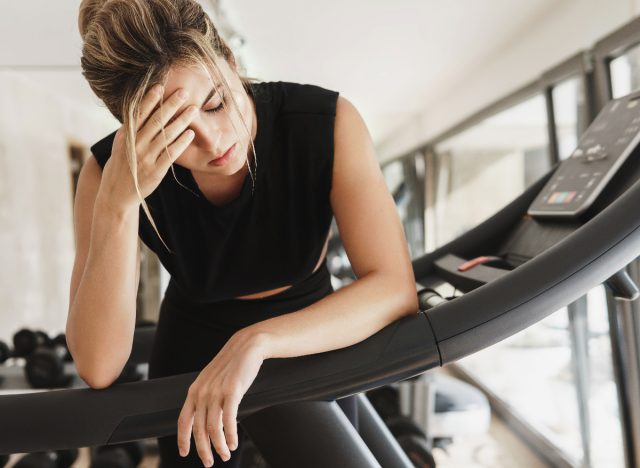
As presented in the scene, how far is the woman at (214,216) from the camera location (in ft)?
2.38

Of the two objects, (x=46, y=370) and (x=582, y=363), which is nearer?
(x=46, y=370)

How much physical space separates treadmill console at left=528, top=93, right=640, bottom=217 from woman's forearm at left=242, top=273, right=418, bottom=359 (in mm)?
A: 329

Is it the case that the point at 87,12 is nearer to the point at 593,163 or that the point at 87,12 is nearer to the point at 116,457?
the point at 593,163

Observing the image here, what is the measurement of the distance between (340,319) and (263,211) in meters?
0.30

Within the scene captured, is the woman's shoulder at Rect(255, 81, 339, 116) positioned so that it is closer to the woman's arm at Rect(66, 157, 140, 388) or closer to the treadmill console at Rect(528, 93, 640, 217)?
the woman's arm at Rect(66, 157, 140, 388)

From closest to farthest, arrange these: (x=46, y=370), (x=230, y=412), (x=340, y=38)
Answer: (x=230, y=412) → (x=46, y=370) → (x=340, y=38)

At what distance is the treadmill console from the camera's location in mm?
887

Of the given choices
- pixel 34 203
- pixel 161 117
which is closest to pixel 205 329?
pixel 161 117

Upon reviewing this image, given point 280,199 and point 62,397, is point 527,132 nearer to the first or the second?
point 280,199

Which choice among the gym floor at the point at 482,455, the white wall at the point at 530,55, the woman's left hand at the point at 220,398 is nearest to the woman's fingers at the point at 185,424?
the woman's left hand at the point at 220,398

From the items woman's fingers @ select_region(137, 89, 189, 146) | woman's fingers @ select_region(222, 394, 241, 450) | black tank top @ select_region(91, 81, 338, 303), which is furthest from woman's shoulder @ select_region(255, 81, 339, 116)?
woman's fingers @ select_region(222, 394, 241, 450)

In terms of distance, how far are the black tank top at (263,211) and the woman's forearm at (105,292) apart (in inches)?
5.5

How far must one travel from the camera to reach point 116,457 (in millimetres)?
2004

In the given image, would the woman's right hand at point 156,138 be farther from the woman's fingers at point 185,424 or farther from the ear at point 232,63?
the woman's fingers at point 185,424
